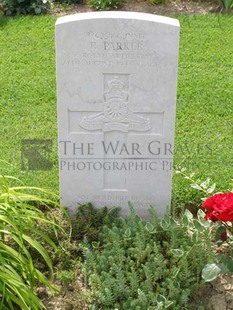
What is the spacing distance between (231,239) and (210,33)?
3816 mm

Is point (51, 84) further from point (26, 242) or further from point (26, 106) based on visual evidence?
point (26, 242)

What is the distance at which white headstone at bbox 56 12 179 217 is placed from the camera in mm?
3924

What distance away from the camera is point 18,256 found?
3.65 meters

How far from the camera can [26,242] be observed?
4121mm

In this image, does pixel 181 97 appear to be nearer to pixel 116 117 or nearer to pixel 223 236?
pixel 116 117

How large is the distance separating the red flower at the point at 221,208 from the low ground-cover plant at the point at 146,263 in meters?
0.21

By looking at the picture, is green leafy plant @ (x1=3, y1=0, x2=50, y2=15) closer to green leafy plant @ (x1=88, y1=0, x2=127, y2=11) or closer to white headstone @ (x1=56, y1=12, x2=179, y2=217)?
green leafy plant @ (x1=88, y1=0, x2=127, y2=11)

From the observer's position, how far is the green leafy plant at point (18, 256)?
3521mm

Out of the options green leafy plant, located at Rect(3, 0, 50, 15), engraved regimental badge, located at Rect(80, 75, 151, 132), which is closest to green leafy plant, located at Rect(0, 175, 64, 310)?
engraved regimental badge, located at Rect(80, 75, 151, 132)

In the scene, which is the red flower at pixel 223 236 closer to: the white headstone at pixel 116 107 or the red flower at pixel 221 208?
the red flower at pixel 221 208

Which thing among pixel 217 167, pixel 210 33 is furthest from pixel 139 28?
pixel 210 33

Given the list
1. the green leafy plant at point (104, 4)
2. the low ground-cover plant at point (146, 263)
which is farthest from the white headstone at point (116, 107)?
the green leafy plant at point (104, 4)

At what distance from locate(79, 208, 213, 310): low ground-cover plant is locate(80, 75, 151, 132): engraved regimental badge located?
1.84 ft

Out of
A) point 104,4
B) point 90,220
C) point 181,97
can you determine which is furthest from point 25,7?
point 90,220
